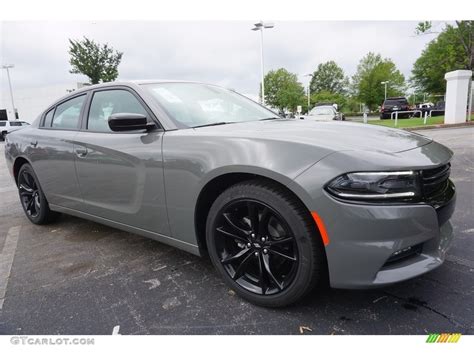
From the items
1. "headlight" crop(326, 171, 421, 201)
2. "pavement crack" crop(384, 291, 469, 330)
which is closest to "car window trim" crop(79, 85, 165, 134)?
"headlight" crop(326, 171, 421, 201)

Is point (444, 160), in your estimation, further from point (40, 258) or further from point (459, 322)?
point (40, 258)

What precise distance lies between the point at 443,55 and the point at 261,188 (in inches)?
1307

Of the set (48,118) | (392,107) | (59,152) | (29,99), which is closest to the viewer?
(59,152)

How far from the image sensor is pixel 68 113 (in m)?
3.54

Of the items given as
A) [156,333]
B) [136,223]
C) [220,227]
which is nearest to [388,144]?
[220,227]

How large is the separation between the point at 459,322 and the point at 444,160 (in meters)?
0.91

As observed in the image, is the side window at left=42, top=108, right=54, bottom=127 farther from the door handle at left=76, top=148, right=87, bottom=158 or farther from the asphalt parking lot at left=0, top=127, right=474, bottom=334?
the asphalt parking lot at left=0, top=127, right=474, bottom=334

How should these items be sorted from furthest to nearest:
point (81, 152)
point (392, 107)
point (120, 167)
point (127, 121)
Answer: point (392, 107) → point (81, 152) → point (120, 167) → point (127, 121)

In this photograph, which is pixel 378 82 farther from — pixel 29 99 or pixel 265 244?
pixel 265 244

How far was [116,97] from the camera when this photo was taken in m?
3.00

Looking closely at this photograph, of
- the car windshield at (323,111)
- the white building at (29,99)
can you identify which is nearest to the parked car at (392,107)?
→ the car windshield at (323,111)

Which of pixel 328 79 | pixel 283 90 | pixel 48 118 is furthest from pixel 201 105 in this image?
pixel 328 79

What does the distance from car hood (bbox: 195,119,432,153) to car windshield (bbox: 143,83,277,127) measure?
22cm
